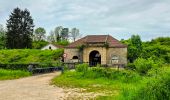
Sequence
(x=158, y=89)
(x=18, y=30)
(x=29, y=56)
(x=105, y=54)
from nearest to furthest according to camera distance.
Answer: (x=158, y=89)
(x=105, y=54)
(x=29, y=56)
(x=18, y=30)

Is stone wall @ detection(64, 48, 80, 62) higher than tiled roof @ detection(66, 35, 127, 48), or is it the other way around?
tiled roof @ detection(66, 35, 127, 48)

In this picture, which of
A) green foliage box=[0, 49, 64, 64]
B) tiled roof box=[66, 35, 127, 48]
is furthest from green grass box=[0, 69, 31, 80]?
green foliage box=[0, 49, 64, 64]

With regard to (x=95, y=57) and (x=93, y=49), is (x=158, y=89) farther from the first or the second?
(x=95, y=57)

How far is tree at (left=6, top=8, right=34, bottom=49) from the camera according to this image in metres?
78.2

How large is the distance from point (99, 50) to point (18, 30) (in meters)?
34.5

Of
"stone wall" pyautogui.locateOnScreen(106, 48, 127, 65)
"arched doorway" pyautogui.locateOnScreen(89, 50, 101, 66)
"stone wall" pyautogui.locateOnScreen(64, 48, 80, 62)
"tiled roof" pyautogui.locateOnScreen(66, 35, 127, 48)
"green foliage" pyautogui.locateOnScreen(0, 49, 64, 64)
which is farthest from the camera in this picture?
"green foliage" pyautogui.locateOnScreen(0, 49, 64, 64)

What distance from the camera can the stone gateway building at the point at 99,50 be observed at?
163ft

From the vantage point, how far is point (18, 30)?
262ft

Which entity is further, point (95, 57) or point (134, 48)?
point (95, 57)

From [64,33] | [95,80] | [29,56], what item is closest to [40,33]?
[64,33]

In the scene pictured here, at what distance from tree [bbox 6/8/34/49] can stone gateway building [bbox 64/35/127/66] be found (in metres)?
28.5

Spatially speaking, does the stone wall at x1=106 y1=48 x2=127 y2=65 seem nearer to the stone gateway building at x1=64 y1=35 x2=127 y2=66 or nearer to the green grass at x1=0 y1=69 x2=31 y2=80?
the stone gateway building at x1=64 y1=35 x2=127 y2=66

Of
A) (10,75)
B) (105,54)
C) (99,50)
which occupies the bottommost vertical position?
(10,75)

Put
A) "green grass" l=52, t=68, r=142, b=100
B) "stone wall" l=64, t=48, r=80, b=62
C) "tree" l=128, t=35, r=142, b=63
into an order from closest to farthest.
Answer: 1. "green grass" l=52, t=68, r=142, b=100
2. "tree" l=128, t=35, r=142, b=63
3. "stone wall" l=64, t=48, r=80, b=62
